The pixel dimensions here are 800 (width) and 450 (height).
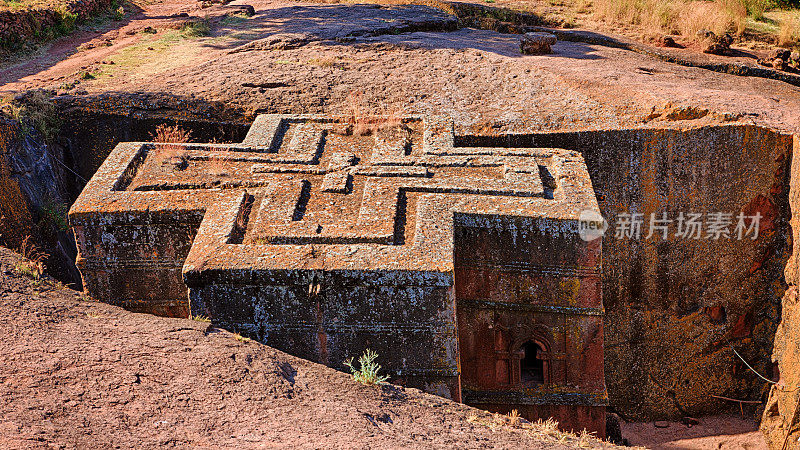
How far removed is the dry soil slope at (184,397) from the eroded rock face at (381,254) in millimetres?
445

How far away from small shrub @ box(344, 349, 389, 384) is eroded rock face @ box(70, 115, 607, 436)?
0.24 ft

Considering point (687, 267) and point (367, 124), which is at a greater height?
point (367, 124)

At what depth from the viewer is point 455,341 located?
472cm

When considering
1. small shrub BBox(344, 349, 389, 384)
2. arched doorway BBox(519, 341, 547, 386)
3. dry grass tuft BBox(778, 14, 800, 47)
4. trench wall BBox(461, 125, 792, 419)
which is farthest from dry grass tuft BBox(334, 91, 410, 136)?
dry grass tuft BBox(778, 14, 800, 47)

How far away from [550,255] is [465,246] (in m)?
0.66

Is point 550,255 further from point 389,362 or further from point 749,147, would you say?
point 749,147

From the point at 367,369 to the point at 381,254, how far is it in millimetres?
778

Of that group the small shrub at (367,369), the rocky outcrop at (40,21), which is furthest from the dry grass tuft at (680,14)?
the rocky outcrop at (40,21)

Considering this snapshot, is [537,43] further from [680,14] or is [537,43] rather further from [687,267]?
[687,267]

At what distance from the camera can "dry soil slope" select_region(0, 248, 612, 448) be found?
349 cm

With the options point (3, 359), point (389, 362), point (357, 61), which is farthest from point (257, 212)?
point (357, 61)

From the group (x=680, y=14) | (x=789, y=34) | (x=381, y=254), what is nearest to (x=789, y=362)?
(x=381, y=254)

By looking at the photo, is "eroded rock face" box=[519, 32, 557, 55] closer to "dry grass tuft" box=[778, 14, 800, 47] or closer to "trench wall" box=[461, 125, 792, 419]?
"trench wall" box=[461, 125, 792, 419]

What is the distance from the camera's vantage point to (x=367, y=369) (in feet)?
14.6
